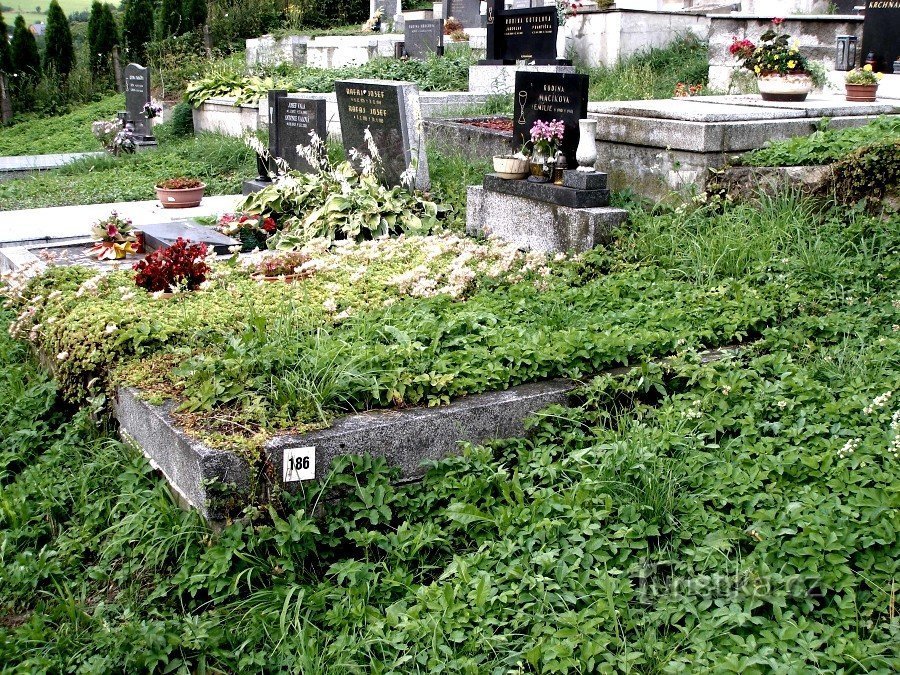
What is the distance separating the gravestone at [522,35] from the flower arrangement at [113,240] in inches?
289

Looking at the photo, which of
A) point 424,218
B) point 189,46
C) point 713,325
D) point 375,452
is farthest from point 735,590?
point 189,46

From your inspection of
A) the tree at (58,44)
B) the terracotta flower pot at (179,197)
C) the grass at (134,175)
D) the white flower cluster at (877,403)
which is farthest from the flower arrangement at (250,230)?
the tree at (58,44)

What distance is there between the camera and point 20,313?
224 inches

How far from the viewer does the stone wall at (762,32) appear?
11953 mm

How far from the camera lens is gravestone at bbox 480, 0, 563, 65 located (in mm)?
12953

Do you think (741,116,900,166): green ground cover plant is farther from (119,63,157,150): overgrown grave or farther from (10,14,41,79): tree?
(10,14,41,79): tree

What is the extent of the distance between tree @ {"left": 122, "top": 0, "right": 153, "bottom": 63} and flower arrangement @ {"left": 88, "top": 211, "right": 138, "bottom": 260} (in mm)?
17689

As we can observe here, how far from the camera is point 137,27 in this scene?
23781 millimetres

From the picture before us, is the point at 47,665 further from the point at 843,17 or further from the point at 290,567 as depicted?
the point at 843,17

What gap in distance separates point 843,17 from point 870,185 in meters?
7.16

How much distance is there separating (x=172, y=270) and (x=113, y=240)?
2.09 metres

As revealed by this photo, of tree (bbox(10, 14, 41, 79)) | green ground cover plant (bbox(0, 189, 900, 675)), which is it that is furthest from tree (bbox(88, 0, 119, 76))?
green ground cover plant (bbox(0, 189, 900, 675))

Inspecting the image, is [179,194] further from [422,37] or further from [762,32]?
[422,37]

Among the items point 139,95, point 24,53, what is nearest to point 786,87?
point 139,95
